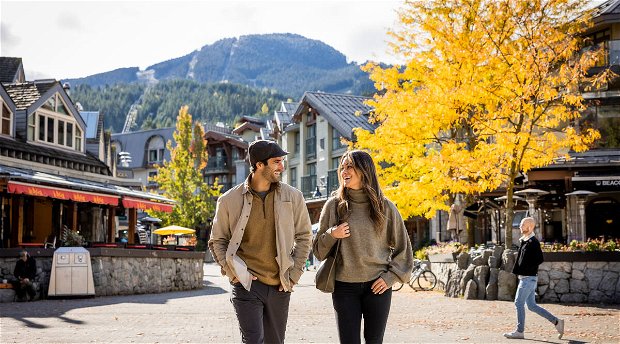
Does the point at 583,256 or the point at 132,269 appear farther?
the point at 132,269

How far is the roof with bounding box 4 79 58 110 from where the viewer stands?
33.3m

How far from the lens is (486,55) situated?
22125mm

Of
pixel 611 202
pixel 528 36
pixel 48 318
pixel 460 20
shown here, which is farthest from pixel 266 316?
pixel 611 202

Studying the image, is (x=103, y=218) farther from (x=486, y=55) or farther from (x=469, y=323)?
(x=469, y=323)

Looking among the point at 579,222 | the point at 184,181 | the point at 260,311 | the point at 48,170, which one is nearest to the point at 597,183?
the point at 579,222

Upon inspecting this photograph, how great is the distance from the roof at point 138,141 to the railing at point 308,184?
42037 mm

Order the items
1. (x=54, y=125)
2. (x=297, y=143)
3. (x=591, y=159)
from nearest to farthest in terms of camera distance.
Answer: (x=591, y=159) → (x=54, y=125) → (x=297, y=143)

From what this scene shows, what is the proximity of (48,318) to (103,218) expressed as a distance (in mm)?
26359

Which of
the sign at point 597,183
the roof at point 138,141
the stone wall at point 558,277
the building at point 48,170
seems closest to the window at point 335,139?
the building at point 48,170

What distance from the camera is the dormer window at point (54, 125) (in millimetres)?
33688

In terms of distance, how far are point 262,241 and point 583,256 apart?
49.7ft

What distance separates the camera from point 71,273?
74.9ft

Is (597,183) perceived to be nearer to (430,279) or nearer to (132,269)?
(430,279)

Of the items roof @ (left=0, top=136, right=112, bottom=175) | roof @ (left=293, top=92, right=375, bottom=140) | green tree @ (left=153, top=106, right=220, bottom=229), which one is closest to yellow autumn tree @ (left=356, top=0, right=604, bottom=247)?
roof @ (left=0, top=136, right=112, bottom=175)
